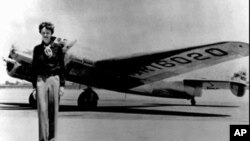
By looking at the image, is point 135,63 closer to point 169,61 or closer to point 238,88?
point 169,61

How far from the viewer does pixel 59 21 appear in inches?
165

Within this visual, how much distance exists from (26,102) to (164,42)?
6.53ft

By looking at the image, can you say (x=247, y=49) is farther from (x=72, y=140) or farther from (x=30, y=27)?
(x=30, y=27)

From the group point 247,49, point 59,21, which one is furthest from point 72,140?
point 247,49

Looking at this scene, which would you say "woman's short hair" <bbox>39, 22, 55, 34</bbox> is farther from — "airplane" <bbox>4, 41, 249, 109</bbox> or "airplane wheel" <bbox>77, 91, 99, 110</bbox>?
"airplane wheel" <bbox>77, 91, 99, 110</bbox>

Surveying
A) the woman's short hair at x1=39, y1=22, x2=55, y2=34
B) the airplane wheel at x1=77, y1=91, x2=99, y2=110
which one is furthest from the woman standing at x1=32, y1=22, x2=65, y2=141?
the airplane wheel at x1=77, y1=91, x2=99, y2=110

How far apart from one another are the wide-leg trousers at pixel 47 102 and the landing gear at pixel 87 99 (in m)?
0.78

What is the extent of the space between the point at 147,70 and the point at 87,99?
3.16 ft

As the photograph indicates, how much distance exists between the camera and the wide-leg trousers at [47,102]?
348 centimetres

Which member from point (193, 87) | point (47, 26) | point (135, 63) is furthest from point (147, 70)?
point (47, 26)

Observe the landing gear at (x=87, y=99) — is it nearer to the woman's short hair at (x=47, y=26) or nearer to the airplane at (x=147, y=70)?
the airplane at (x=147, y=70)

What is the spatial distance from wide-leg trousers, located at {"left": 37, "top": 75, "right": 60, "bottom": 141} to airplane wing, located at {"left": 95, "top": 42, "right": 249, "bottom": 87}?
115 cm

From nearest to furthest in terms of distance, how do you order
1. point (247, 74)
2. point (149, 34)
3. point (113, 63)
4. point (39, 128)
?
point (39, 128), point (247, 74), point (149, 34), point (113, 63)

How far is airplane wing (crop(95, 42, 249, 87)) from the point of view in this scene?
4029mm
